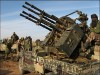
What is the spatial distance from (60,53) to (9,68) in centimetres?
609

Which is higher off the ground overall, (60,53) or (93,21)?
(93,21)

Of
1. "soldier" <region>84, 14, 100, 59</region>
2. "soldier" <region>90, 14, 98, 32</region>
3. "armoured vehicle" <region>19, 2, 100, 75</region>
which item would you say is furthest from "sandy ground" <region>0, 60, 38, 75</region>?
"soldier" <region>90, 14, 98, 32</region>

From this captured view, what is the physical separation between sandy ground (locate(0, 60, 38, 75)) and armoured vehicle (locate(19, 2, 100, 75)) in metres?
1.87

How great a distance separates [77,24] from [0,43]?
39.4ft

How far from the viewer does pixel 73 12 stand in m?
13.8

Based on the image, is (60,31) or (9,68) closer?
(60,31)

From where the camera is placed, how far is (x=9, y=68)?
57.9ft

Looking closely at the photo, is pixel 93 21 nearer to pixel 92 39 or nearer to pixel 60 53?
pixel 92 39

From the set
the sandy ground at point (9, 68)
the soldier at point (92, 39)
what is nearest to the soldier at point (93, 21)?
the soldier at point (92, 39)

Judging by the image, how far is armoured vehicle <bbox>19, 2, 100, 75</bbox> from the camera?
33.6 ft

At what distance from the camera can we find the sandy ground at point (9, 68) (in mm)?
15948

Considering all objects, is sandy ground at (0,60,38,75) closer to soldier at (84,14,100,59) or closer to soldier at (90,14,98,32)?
soldier at (84,14,100,59)

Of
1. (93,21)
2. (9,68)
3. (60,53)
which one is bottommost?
(9,68)

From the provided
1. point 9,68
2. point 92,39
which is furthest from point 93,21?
point 9,68
